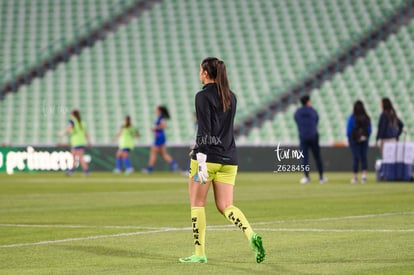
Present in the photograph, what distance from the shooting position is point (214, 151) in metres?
10.6

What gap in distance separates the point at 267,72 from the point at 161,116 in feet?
25.4

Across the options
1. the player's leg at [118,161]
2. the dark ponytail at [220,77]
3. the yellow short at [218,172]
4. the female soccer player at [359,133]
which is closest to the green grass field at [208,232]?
the yellow short at [218,172]

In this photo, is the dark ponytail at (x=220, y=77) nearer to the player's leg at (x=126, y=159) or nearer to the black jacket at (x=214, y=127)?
the black jacket at (x=214, y=127)

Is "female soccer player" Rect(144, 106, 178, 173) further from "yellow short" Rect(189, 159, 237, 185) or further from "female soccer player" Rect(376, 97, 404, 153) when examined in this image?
"yellow short" Rect(189, 159, 237, 185)

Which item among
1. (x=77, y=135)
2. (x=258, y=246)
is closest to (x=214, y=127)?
(x=258, y=246)

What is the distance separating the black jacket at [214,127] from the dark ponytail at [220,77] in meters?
0.05

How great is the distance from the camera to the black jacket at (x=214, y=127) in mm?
10414

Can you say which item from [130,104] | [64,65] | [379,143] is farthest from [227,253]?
[64,65]

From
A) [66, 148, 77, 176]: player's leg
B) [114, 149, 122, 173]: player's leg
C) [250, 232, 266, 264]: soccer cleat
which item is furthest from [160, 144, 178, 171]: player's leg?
[250, 232, 266, 264]: soccer cleat

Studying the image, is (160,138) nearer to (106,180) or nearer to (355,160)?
(106,180)

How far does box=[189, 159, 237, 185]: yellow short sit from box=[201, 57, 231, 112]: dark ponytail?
0.54 m

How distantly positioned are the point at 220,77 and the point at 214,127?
0.46 m

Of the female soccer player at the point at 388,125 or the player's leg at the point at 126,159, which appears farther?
the player's leg at the point at 126,159

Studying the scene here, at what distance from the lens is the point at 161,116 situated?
3675 cm
